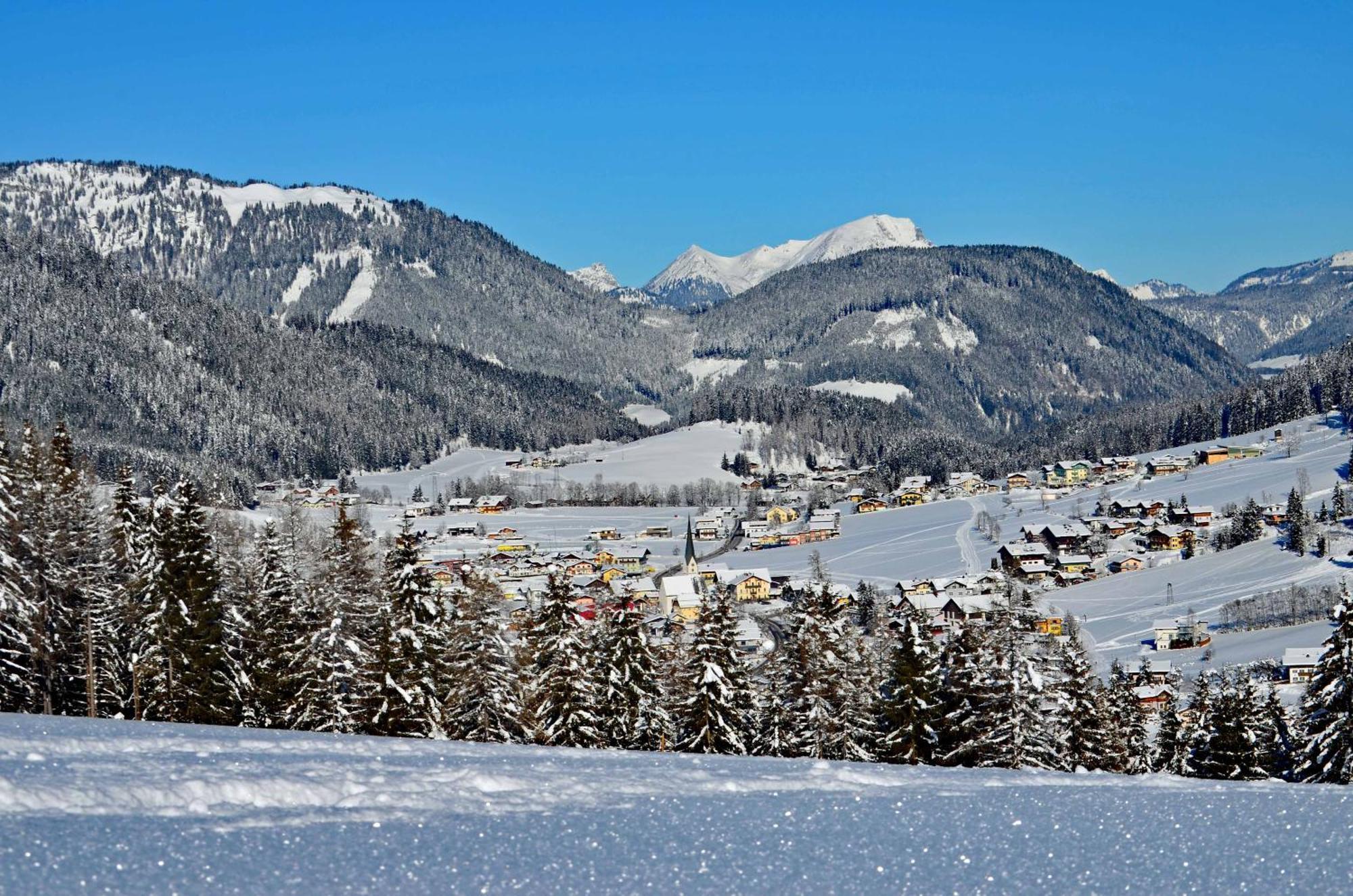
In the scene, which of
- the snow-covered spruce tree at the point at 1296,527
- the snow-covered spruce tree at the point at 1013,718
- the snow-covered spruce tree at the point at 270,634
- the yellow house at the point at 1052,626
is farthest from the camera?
the snow-covered spruce tree at the point at 1296,527

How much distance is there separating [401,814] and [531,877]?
72.6 inches

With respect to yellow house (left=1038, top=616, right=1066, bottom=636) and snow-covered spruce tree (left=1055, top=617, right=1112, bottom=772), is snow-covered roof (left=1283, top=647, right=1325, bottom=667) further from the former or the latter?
snow-covered spruce tree (left=1055, top=617, right=1112, bottom=772)

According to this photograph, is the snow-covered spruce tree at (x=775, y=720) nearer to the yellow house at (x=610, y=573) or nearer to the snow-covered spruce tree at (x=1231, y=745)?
the snow-covered spruce tree at (x=1231, y=745)

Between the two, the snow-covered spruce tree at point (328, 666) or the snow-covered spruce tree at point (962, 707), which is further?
the snow-covered spruce tree at point (962, 707)

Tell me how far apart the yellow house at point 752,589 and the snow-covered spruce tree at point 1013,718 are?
245 feet

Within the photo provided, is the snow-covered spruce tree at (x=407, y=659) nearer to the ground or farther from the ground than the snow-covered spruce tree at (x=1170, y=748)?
farther from the ground

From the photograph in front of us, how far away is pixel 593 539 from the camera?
140m

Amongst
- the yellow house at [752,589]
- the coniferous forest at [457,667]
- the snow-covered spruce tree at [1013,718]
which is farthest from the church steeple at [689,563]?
the snow-covered spruce tree at [1013,718]

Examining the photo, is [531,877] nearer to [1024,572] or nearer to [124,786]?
[124,786]

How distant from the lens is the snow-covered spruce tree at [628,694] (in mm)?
26641

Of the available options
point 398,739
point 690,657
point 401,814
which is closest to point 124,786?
point 401,814

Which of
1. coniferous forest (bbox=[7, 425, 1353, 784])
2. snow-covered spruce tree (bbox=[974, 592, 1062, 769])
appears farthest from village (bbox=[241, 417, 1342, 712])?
snow-covered spruce tree (bbox=[974, 592, 1062, 769])

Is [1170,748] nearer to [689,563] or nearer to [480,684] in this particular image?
[480,684]

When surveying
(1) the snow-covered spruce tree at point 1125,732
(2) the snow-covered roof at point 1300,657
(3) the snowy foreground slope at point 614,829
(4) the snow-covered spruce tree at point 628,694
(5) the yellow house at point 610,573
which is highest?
(5) the yellow house at point 610,573
